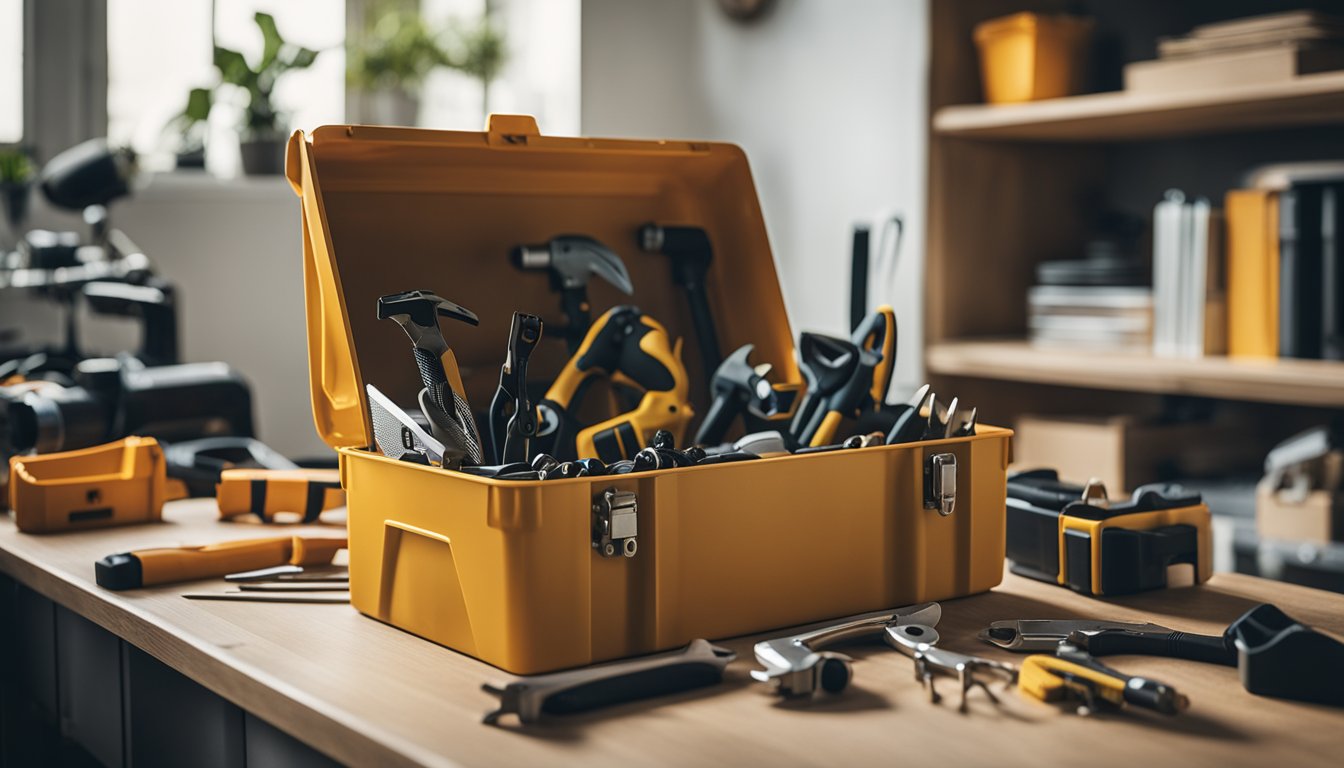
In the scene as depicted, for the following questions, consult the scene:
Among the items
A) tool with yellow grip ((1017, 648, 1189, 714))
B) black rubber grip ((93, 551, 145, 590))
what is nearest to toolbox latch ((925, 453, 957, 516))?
tool with yellow grip ((1017, 648, 1189, 714))

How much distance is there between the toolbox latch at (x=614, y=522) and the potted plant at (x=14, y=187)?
2.15 metres

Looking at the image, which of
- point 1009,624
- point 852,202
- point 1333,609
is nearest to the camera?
point 1009,624

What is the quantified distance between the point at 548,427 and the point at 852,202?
1.44 m

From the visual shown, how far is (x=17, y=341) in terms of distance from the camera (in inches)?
100

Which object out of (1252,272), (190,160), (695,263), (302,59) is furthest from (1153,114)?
(190,160)

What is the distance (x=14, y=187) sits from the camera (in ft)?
8.11

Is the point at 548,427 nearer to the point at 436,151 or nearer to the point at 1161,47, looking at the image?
the point at 436,151

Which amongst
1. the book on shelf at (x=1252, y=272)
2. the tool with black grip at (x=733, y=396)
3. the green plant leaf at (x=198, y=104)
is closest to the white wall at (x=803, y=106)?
the book on shelf at (x=1252, y=272)

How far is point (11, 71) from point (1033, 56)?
2.11 m

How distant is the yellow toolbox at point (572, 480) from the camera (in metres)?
0.77

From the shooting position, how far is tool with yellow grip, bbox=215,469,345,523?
1.26 meters

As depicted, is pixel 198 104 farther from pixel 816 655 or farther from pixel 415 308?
pixel 816 655

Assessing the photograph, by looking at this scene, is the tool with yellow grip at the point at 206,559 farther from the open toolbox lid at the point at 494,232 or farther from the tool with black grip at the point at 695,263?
the tool with black grip at the point at 695,263

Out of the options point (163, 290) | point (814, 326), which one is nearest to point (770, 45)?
point (814, 326)
